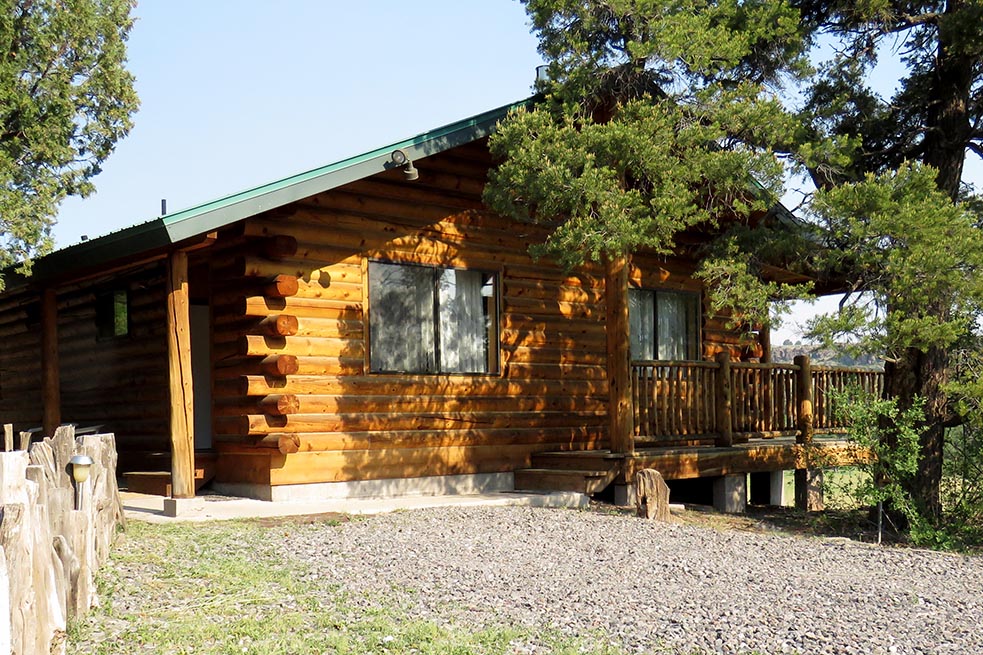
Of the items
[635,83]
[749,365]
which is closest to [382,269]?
[635,83]

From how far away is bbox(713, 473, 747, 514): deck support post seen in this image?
13453 millimetres

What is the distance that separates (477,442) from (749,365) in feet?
13.3

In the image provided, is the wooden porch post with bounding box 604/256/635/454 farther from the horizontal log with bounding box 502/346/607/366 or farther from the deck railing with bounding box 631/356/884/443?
the horizontal log with bounding box 502/346/607/366

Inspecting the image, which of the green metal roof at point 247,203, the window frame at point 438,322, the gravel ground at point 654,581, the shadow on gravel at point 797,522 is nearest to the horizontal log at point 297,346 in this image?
the window frame at point 438,322

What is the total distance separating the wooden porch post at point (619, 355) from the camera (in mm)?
11812

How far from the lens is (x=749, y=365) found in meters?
14.0

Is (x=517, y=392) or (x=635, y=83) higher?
(x=635, y=83)

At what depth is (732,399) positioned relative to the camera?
1392cm

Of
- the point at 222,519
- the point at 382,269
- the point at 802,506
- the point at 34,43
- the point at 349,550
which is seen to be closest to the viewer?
the point at 349,550

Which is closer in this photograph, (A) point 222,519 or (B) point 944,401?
(A) point 222,519

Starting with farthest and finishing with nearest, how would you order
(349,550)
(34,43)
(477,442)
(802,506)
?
(34,43) → (802,506) → (477,442) → (349,550)

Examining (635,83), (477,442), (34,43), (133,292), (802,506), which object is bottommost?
(802,506)

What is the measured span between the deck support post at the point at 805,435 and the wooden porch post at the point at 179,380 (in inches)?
332

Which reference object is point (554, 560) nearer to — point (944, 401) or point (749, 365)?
point (944, 401)
